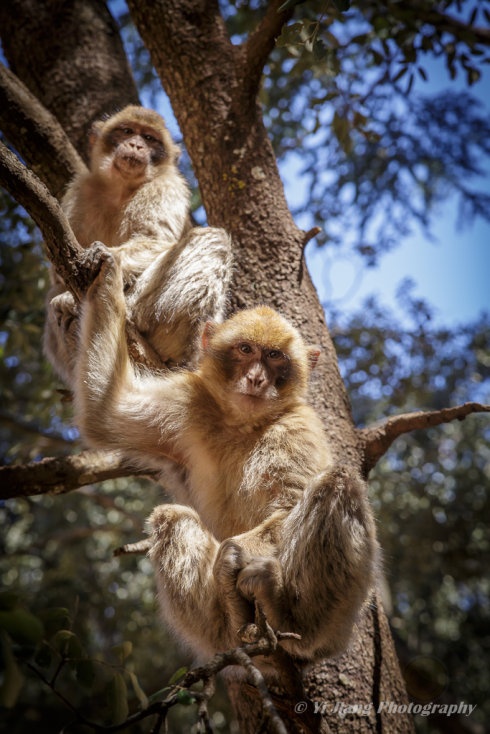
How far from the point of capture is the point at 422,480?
954cm

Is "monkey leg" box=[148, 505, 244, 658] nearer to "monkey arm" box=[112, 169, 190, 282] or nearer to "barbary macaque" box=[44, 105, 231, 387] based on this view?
"barbary macaque" box=[44, 105, 231, 387]

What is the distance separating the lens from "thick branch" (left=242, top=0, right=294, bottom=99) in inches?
143

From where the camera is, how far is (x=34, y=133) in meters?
4.11

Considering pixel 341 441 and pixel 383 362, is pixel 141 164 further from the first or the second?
pixel 383 362

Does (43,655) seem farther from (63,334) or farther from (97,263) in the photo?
(63,334)

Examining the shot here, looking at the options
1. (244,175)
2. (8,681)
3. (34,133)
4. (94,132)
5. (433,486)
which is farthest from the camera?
(433,486)

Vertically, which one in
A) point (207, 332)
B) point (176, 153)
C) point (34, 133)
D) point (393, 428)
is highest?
point (176, 153)

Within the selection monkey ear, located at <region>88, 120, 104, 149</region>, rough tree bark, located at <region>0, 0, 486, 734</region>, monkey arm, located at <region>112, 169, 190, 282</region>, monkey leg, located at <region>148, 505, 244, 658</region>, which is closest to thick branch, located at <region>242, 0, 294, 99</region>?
rough tree bark, located at <region>0, 0, 486, 734</region>

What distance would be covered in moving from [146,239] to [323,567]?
8.65ft

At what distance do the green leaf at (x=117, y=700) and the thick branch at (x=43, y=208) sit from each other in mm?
1838

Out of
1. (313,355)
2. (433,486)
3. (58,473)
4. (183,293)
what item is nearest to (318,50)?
(183,293)

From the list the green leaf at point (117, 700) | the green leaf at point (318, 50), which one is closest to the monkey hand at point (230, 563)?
the green leaf at point (117, 700)

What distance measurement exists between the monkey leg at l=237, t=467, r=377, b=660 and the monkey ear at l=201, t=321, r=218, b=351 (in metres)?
1.17

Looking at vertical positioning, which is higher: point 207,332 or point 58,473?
point 207,332
